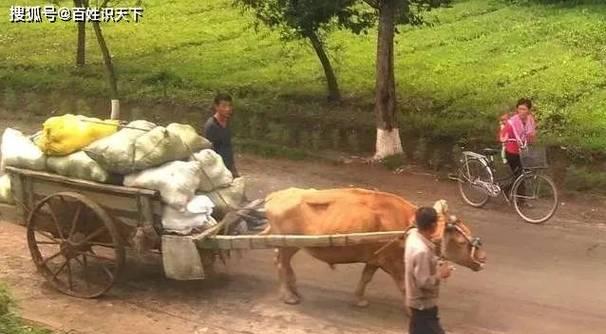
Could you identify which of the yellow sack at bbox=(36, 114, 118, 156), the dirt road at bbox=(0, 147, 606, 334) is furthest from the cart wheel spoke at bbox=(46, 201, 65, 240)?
the dirt road at bbox=(0, 147, 606, 334)

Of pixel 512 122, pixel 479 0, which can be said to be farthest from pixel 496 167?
pixel 479 0

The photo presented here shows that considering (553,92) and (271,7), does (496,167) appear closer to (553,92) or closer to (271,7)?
(553,92)

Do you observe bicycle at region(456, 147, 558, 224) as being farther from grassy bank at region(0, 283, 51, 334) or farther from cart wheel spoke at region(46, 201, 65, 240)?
grassy bank at region(0, 283, 51, 334)

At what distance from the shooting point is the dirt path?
8203 millimetres

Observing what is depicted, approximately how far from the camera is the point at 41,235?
9.55m

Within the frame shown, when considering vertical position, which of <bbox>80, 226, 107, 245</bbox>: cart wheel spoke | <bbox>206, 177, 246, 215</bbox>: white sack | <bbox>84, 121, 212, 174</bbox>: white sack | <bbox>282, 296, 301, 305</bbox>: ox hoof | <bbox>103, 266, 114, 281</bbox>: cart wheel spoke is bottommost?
<bbox>282, 296, 301, 305</bbox>: ox hoof

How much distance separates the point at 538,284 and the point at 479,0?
1917cm

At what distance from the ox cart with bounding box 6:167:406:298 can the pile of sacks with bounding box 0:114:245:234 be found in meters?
0.11

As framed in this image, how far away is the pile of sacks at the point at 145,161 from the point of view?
8289 mm

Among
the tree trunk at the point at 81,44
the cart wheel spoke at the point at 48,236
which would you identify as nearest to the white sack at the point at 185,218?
the cart wheel spoke at the point at 48,236

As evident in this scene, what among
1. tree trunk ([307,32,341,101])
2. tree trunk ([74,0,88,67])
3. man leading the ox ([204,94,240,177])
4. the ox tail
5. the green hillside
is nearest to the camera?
the ox tail

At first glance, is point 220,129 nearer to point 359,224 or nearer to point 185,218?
point 185,218

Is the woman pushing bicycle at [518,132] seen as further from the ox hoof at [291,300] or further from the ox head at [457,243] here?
the ox hoof at [291,300]

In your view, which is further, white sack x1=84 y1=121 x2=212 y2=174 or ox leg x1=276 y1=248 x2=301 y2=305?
ox leg x1=276 y1=248 x2=301 y2=305
